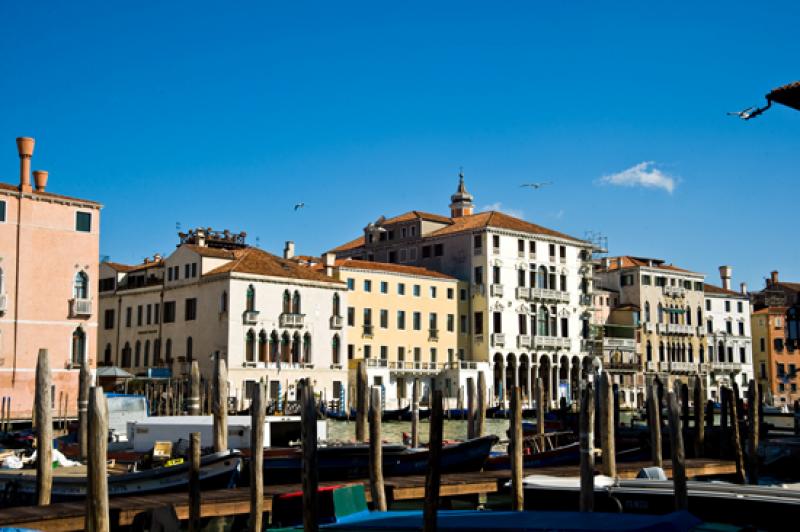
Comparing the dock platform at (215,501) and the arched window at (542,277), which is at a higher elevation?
the arched window at (542,277)

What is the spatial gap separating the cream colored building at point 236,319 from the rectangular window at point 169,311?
41 mm

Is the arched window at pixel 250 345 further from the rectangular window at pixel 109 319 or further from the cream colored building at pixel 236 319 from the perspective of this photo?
the rectangular window at pixel 109 319

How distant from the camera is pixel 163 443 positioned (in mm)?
17062

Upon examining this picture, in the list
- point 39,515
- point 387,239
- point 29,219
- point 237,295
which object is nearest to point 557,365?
point 387,239

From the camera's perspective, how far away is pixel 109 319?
151 ft

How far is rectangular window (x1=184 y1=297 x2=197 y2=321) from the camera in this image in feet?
135

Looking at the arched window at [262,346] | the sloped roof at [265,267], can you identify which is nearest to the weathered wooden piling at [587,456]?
the sloped roof at [265,267]

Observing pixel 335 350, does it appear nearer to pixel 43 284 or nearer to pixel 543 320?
pixel 543 320

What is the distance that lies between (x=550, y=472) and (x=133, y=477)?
19.7 feet

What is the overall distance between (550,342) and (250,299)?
17.4 m

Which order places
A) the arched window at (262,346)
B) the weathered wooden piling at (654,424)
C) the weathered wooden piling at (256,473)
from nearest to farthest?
the weathered wooden piling at (256,473) < the weathered wooden piling at (654,424) < the arched window at (262,346)

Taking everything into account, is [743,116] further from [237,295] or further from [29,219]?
[237,295]

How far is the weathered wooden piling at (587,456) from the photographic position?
1164cm

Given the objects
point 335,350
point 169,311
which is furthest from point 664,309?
point 169,311
